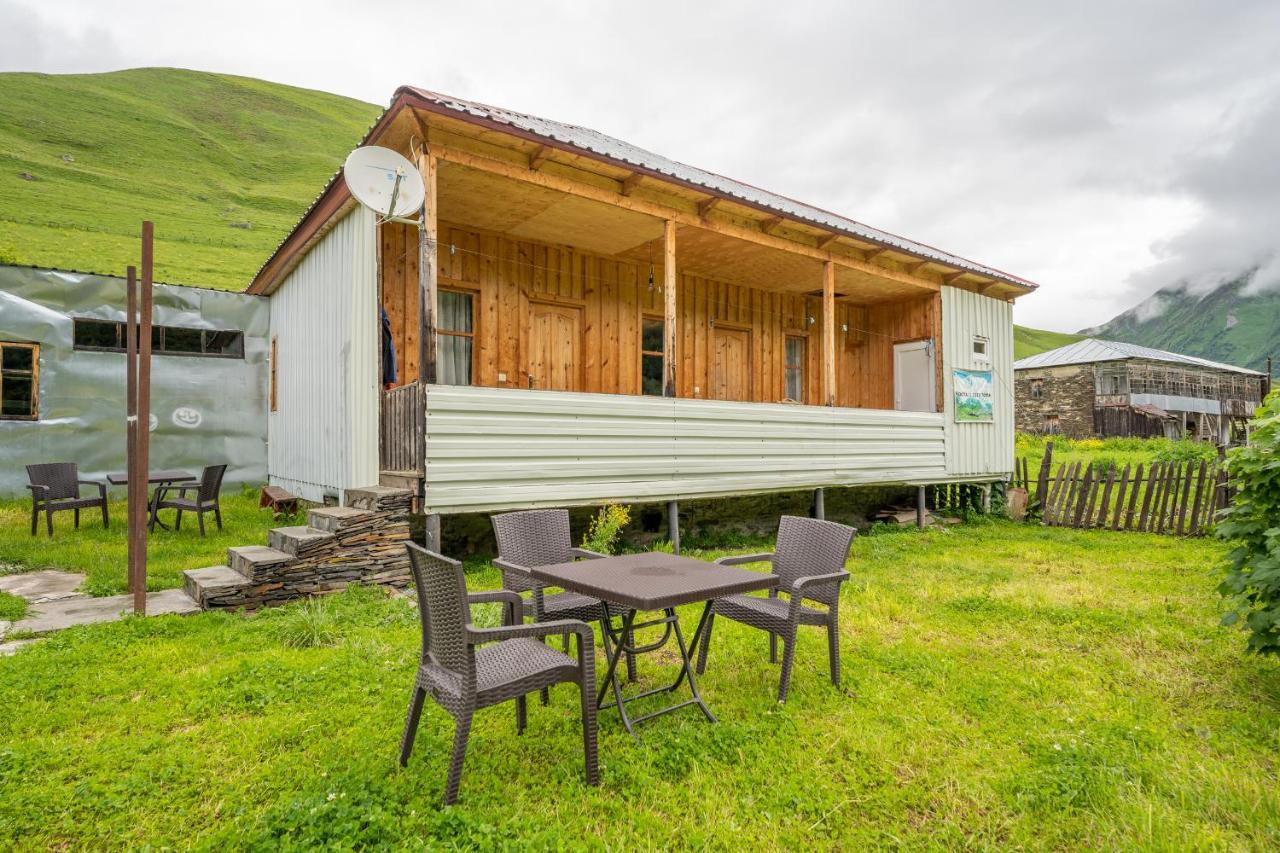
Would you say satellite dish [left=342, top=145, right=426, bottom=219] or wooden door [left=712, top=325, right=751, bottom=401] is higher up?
satellite dish [left=342, top=145, right=426, bottom=219]

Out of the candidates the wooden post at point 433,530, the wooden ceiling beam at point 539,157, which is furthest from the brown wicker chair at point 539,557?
the wooden ceiling beam at point 539,157

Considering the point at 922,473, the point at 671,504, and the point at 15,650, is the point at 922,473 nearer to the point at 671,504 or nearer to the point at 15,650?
the point at 671,504

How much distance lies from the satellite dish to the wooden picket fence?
10.2 metres

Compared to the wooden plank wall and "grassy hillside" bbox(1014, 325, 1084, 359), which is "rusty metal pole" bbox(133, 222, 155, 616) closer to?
the wooden plank wall

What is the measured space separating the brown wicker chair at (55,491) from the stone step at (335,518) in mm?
3885

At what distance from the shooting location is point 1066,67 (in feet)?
58.9

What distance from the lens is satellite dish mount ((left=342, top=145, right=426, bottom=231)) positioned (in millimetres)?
5734

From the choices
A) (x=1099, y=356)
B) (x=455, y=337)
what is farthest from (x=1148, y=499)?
(x=1099, y=356)

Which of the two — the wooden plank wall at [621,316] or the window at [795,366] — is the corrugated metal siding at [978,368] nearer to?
the wooden plank wall at [621,316]

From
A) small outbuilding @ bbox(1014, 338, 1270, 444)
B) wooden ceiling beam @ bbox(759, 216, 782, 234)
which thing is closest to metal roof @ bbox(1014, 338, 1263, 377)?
small outbuilding @ bbox(1014, 338, 1270, 444)

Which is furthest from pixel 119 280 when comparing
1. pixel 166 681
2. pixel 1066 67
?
pixel 1066 67

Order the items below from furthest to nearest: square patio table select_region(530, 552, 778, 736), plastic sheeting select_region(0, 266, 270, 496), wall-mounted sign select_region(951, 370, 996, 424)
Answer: wall-mounted sign select_region(951, 370, 996, 424)
plastic sheeting select_region(0, 266, 270, 496)
square patio table select_region(530, 552, 778, 736)

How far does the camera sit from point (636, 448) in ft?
24.9

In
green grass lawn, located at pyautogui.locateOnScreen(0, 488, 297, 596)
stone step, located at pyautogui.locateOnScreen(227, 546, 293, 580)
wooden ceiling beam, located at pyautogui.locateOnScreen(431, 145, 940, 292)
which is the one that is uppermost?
wooden ceiling beam, located at pyautogui.locateOnScreen(431, 145, 940, 292)
